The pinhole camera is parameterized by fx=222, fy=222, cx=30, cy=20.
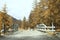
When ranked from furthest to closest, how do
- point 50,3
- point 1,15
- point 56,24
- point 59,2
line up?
point 1,15 < point 56,24 < point 50,3 < point 59,2

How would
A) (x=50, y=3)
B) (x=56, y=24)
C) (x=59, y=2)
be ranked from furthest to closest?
Answer: (x=56, y=24)
(x=50, y=3)
(x=59, y=2)

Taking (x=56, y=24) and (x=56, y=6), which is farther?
(x=56, y=24)

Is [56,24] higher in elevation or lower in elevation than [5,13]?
lower

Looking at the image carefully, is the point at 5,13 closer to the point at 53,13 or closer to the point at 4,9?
the point at 4,9

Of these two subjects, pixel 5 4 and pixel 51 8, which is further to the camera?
pixel 5 4

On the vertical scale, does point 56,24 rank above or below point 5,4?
below

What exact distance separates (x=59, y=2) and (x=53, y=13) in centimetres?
332

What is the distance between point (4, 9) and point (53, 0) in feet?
80.0

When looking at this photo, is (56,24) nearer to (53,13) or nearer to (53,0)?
(53,13)

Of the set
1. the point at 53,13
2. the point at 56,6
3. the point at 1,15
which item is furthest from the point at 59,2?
the point at 1,15

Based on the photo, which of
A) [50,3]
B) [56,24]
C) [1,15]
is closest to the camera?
[50,3]

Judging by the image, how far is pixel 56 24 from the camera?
37.3 m

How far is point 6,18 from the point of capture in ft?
176

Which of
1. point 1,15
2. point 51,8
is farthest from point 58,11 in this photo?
point 1,15
